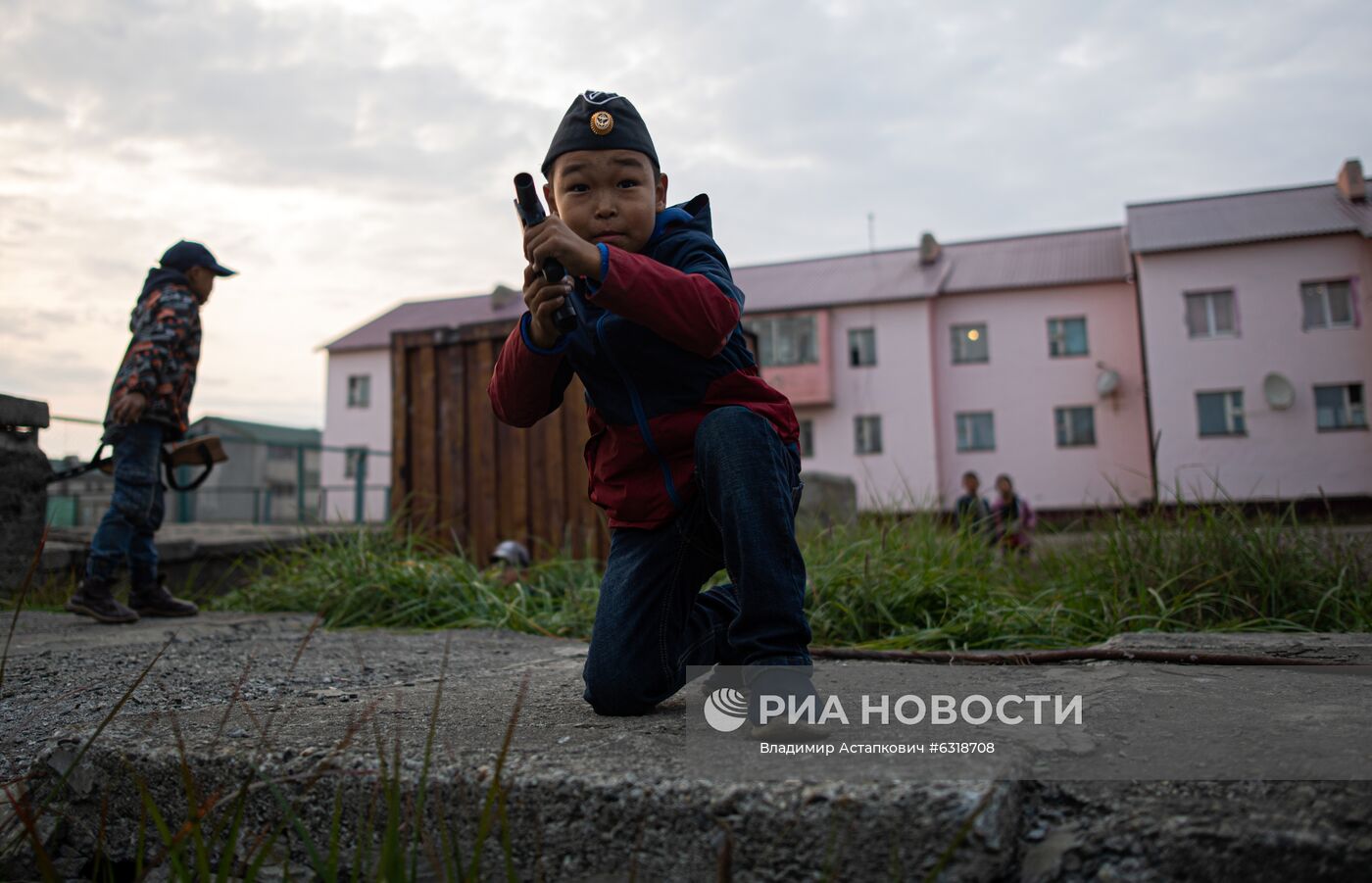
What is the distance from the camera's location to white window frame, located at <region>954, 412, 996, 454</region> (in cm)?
2580

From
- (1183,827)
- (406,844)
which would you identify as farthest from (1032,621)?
(406,844)

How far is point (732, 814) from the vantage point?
4.07 ft

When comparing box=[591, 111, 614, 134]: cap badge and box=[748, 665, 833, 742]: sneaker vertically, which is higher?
box=[591, 111, 614, 134]: cap badge

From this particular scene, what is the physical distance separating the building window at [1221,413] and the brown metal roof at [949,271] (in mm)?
3951

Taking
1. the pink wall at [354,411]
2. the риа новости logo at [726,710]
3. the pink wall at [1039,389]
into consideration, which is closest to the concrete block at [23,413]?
the риа новости logo at [726,710]

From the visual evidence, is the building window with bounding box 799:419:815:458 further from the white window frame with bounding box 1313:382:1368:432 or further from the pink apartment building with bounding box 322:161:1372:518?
the white window frame with bounding box 1313:382:1368:432

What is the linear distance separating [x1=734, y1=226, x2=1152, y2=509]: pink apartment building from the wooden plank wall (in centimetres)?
1842

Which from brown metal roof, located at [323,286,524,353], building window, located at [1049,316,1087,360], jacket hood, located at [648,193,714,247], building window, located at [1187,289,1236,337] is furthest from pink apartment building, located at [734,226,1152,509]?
jacket hood, located at [648,193,714,247]

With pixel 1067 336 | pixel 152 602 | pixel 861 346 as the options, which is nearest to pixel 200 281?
pixel 152 602

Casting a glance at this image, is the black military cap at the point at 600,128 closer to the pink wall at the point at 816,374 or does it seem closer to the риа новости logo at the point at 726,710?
the риа новости logo at the point at 726,710

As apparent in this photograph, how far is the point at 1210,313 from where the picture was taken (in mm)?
22531

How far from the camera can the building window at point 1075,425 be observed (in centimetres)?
2480

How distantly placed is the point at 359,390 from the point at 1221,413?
1003 inches

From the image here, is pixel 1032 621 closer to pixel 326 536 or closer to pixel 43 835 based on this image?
pixel 43 835
